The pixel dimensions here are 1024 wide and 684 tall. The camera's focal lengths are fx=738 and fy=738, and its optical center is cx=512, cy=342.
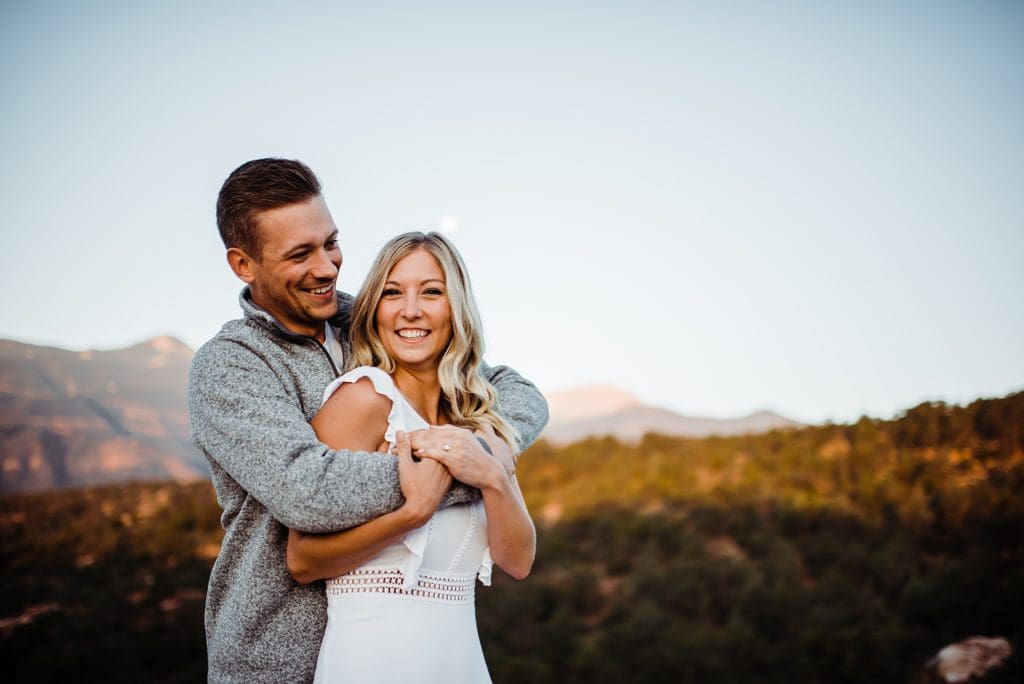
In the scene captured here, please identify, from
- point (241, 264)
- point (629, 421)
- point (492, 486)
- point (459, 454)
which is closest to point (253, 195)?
point (241, 264)

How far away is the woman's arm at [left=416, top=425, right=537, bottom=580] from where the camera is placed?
2.10 meters

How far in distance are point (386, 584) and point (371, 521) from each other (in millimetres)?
291

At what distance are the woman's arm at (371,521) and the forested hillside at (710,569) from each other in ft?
23.5

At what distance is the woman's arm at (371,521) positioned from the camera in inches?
76.5

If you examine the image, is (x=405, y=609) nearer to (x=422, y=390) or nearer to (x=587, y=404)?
(x=422, y=390)

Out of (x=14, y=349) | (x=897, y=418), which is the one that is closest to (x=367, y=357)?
(x=14, y=349)

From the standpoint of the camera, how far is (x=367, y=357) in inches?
98.1

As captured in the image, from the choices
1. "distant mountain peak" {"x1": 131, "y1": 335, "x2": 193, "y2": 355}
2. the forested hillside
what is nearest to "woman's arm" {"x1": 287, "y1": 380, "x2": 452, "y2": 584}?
the forested hillside

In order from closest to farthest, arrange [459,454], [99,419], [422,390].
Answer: [459,454]
[422,390]
[99,419]

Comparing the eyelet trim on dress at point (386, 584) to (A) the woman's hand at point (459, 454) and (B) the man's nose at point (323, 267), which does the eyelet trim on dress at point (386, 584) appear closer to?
(A) the woman's hand at point (459, 454)

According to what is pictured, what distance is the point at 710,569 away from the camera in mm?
11094

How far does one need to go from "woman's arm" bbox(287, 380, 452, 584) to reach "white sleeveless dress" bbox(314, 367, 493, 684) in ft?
0.21

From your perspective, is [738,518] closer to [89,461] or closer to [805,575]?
[805,575]

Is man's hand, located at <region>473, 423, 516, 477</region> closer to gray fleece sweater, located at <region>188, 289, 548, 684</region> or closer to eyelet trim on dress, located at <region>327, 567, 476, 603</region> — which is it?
gray fleece sweater, located at <region>188, 289, 548, 684</region>
